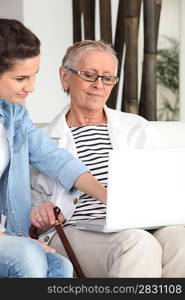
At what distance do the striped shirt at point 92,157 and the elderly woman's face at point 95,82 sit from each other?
11 cm

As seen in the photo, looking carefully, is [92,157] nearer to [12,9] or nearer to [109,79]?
[109,79]

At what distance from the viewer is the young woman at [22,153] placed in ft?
7.04

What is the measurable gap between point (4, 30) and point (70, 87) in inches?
30.1

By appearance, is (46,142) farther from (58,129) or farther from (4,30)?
(4,30)

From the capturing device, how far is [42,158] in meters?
2.41

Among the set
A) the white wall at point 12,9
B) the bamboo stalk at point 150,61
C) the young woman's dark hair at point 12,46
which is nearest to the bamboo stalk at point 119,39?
the bamboo stalk at point 150,61

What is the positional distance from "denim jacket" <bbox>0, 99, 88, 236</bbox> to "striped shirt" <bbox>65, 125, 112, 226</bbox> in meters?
0.10

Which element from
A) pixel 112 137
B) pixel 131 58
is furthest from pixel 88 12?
pixel 112 137

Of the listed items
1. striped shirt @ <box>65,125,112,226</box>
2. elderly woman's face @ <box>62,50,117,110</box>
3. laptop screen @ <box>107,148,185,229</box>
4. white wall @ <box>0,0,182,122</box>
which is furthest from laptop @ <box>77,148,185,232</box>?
white wall @ <box>0,0,182,122</box>

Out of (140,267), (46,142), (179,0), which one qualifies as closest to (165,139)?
(46,142)

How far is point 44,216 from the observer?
7.57 ft

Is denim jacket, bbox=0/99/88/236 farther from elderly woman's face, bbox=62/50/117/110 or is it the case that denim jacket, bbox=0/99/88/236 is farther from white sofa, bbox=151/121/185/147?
white sofa, bbox=151/121/185/147

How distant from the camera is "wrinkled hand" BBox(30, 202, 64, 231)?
90.4 inches

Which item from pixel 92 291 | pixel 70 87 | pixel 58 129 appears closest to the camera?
pixel 92 291
